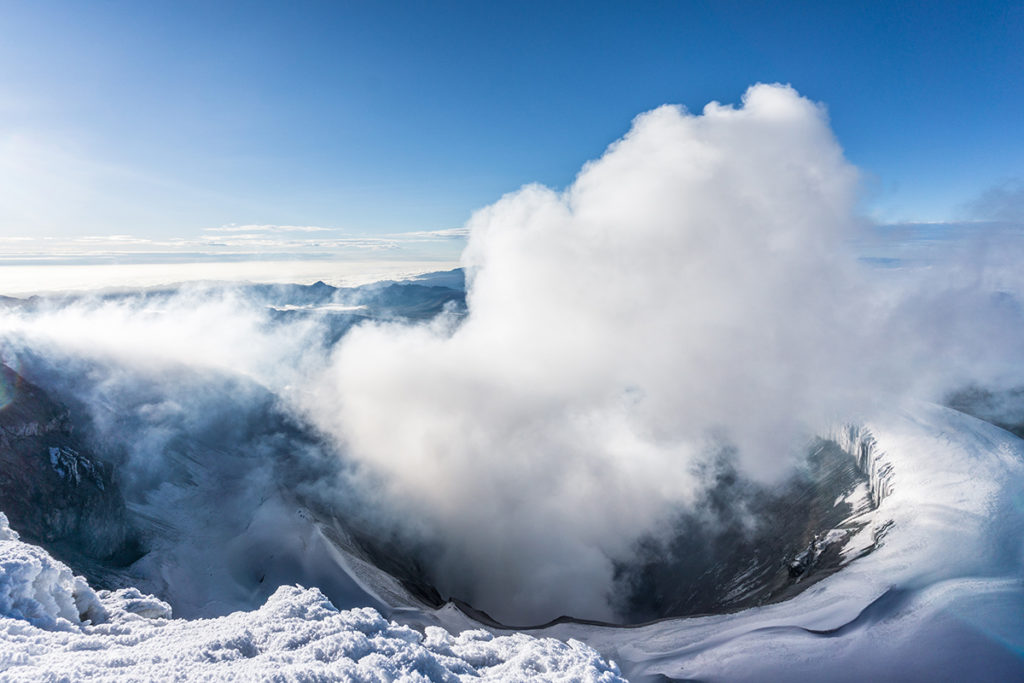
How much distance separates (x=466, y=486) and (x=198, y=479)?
28372 millimetres

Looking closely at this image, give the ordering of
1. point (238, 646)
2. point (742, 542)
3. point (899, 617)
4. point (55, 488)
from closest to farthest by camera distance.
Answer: point (238, 646), point (899, 617), point (55, 488), point (742, 542)

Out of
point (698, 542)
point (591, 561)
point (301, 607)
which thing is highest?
point (301, 607)

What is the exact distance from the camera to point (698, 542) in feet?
162

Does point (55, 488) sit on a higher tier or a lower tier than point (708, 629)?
lower

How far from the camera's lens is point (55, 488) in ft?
115

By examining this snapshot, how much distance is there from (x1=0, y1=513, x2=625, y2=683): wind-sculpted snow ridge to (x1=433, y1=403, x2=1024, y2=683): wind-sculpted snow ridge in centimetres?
1060

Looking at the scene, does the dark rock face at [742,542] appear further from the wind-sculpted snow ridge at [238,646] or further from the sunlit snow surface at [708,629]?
the wind-sculpted snow ridge at [238,646]

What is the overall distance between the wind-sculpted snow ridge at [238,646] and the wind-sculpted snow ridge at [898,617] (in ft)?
34.8

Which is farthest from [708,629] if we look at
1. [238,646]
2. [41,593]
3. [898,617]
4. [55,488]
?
[55,488]

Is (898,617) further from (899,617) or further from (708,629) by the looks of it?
(708,629)

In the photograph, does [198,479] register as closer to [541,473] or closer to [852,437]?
[541,473]

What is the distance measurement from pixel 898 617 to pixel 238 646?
2330 centimetres

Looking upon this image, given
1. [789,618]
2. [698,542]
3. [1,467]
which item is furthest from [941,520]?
[1,467]

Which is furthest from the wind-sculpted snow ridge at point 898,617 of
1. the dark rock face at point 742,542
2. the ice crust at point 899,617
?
the dark rock face at point 742,542
